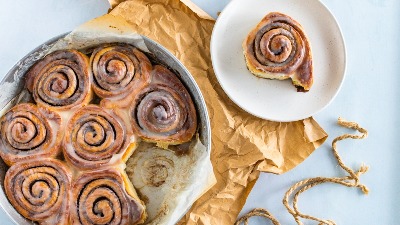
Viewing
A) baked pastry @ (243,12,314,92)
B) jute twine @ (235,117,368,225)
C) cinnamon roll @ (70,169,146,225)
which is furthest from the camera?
jute twine @ (235,117,368,225)

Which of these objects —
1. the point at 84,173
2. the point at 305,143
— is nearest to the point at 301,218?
the point at 305,143

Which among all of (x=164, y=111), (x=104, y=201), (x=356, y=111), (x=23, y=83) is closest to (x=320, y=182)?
(x=356, y=111)

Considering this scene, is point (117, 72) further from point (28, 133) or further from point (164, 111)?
point (28, 133)

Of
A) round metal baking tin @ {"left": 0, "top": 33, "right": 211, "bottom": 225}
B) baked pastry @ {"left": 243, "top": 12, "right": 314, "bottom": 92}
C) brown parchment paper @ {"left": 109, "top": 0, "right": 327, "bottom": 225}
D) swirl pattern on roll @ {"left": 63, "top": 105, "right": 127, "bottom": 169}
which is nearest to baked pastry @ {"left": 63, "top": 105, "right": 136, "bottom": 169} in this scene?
swirl pattern on roll @ {"left": 63, "top": 105, "right": 127, "bottom": 169}

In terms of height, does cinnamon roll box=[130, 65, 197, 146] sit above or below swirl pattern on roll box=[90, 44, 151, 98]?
below

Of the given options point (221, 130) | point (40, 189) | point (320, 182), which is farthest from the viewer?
point (320, 182)

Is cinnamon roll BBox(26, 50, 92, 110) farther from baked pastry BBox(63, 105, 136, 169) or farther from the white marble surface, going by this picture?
the white marble surface
